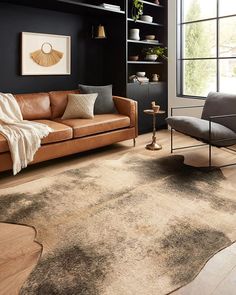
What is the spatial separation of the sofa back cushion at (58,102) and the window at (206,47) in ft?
7.09

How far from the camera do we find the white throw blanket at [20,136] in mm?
3051

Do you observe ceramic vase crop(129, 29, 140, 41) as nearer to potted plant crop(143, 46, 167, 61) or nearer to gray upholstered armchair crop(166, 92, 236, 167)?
potted plant crop(143, 46, 167, 61)

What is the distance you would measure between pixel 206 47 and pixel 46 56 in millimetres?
2528

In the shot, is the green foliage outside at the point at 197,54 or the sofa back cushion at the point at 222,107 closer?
the sofa back cushion at the point at 222,107

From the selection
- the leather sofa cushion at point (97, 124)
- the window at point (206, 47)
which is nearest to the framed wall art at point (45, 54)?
the leather sofa cushion at point (97, 124)

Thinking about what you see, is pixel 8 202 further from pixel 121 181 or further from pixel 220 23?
pixel 220 23

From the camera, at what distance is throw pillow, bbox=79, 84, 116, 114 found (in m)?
4.37

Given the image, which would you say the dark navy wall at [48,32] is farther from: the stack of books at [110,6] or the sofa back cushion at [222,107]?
the sofa back cushion at [222,107]

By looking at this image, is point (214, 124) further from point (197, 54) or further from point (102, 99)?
point (197, 54)

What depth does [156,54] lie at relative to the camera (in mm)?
5246

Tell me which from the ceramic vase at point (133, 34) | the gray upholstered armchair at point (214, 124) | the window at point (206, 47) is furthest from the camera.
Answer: the ceramic vase at point (133, 34)

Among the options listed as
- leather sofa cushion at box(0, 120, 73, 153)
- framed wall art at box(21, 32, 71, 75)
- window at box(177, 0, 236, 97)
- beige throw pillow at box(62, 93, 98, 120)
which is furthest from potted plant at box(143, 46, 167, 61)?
leather sofa cushion at box(0, 120, 73, 153)

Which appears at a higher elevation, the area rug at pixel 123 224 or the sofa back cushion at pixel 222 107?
the sofa back cushion at pixel 222 107

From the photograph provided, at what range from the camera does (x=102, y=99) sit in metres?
4.40
